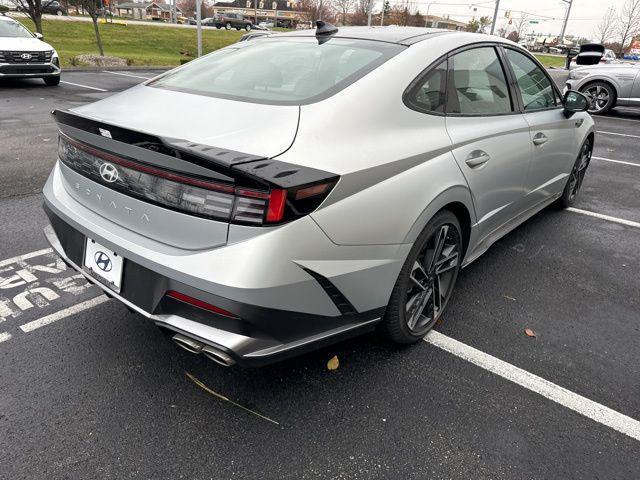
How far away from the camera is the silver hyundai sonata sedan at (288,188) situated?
5.82ft

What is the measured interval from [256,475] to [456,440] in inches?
34.3

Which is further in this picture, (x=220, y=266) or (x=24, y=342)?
(x=24, y=342)

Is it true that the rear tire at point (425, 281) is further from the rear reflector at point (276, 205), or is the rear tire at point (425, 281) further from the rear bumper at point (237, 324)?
the rear reflector at point (276, 205)

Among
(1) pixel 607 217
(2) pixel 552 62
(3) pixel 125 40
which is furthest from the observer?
(2) pixel 552 62

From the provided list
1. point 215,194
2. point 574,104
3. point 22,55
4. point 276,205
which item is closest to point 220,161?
point 215,194

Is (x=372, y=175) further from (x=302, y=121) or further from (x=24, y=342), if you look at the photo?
(x=24, y=342)

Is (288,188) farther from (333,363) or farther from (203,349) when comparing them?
(333,363)

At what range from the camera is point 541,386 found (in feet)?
8.09

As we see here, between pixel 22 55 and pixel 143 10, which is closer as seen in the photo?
pixel 22 55

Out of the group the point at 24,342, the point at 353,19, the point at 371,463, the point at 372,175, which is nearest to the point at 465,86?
the point at 372,175

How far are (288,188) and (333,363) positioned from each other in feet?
3.93

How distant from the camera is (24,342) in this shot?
8.46ft

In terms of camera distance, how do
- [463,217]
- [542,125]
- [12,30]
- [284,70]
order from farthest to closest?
[12,30], [542,125], [463,217], [284,70]

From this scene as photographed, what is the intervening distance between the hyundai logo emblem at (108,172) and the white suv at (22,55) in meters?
11.0
